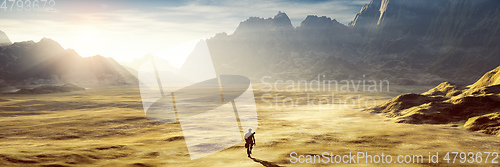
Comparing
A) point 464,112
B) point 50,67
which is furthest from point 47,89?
point 464,112

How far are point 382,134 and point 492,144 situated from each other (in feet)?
26.6

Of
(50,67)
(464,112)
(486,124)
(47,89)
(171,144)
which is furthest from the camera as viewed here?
(50,67)

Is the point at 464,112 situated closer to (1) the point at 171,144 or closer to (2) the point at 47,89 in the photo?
(1) the point at 171,144

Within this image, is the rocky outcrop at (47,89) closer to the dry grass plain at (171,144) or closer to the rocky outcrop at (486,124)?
the dry grass plain at (171,144)

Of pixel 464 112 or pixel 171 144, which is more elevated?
pixel 171 144

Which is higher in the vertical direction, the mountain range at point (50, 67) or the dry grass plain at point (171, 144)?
the mountain range at point (50, 67)

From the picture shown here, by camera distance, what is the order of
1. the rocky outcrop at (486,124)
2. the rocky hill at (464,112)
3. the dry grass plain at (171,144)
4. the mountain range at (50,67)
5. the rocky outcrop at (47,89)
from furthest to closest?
the mountain range at (50,67) → the rocky outcrop at (47,89) → the rocky hill at (464,112) → the rocky outcrop at (486,124) → the dry grass plain at (171,144)

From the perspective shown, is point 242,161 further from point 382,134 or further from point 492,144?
point 492,144

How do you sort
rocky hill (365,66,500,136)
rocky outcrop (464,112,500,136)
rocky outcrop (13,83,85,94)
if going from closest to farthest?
1. rocky outcrop (464,112,500,136)
2. rocky hill (365,66,500,136)
3. rocky outcrop (13,83,85,94)

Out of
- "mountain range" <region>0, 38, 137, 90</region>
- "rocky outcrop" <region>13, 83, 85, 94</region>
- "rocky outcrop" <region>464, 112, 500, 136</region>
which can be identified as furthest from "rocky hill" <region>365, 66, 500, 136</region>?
"mountain range" <region>0, 38, 137, 90</region>

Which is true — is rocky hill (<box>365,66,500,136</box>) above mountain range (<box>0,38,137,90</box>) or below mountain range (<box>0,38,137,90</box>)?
below

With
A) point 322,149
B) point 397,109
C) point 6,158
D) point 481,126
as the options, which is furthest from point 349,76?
point 6,158

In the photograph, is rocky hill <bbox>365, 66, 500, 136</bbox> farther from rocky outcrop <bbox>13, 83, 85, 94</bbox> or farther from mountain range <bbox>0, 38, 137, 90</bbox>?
mountain range <bbox>0, 38, 137, 90</bbox>

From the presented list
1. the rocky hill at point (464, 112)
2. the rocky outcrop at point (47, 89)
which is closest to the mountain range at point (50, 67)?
the rocky outcrop at point (47, 89)
